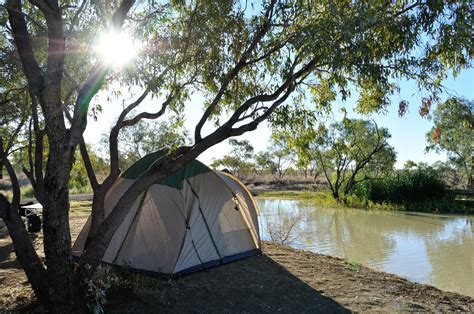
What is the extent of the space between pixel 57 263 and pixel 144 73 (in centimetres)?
331

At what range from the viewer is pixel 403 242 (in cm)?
1221

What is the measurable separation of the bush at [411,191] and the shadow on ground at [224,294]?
17495 mm

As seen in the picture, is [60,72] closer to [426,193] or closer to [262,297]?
[262,297]

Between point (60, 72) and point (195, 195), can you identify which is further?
point (195, 195)

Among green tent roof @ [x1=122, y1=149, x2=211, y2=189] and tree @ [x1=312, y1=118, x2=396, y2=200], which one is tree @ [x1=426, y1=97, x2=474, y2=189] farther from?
green tent roof @ [x1=122, y1=149, x2=211, y2=189]

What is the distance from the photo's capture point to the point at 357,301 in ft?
17.6

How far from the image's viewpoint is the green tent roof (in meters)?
6.93

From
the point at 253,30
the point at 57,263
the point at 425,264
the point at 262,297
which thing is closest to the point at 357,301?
the point at 262,297

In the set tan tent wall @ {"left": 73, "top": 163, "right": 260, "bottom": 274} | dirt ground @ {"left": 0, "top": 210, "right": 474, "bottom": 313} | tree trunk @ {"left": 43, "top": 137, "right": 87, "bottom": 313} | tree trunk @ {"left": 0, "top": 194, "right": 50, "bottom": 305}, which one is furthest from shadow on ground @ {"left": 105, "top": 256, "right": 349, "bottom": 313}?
tree trunk @ {"left": 0, "top": 194, "right": 50, "bottom": 305}

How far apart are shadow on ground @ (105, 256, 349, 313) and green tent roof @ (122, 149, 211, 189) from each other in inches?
62.1

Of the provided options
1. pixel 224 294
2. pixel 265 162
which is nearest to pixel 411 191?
pixel 224 294

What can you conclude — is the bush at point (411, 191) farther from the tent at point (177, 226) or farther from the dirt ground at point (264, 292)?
the tent at point (177, 226)

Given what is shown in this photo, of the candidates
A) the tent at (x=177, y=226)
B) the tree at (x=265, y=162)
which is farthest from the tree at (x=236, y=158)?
the tent at (x=177, y=226)

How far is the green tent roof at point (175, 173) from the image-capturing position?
6.93m
